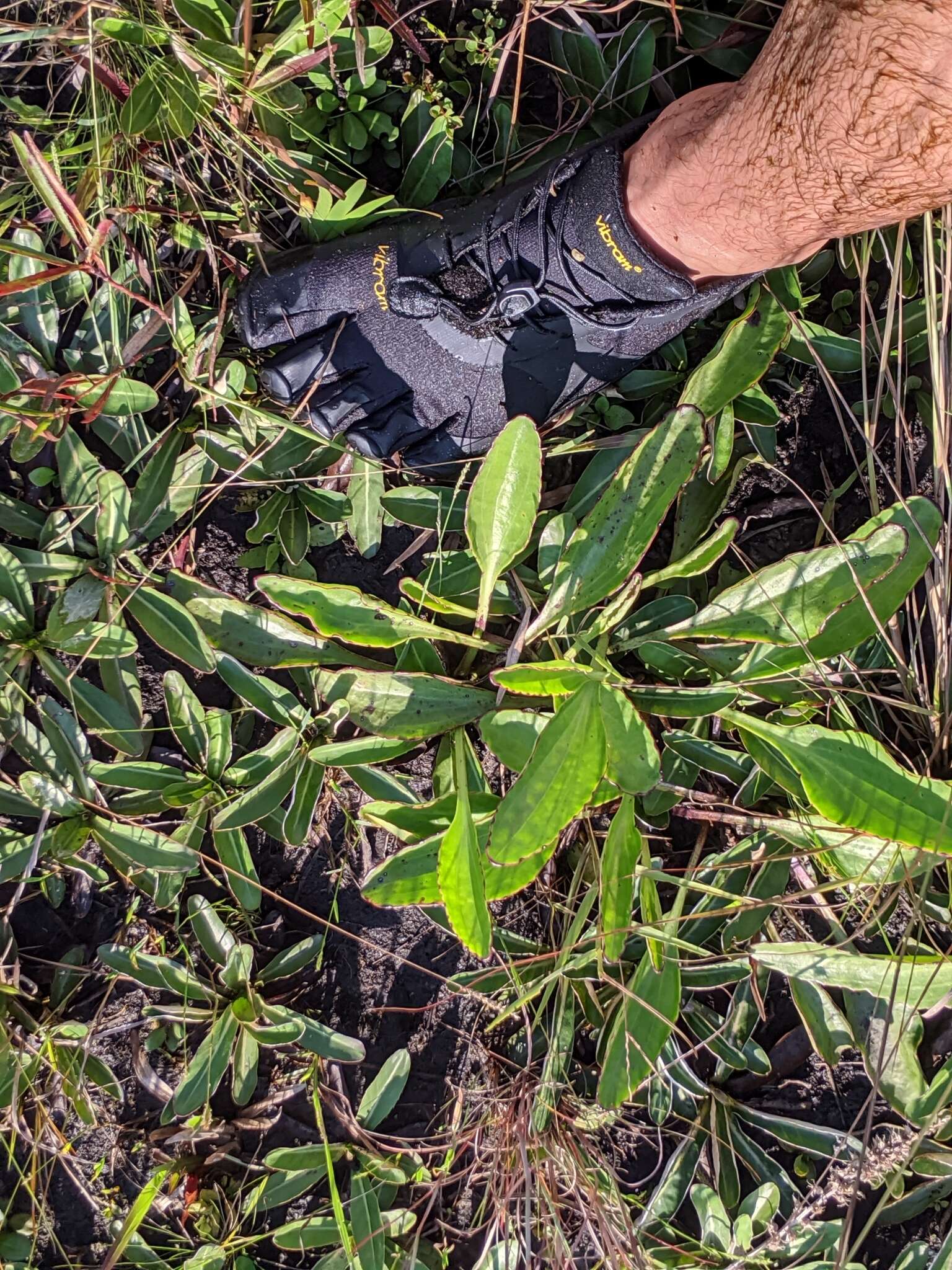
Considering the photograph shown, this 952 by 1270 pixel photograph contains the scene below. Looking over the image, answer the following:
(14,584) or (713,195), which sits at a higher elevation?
(713,195)

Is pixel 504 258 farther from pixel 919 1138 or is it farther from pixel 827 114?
pixel 919 1138

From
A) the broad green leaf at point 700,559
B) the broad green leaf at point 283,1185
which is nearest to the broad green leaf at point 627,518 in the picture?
the broad green leaf at point 700,559

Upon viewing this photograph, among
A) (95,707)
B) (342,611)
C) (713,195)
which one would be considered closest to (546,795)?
(342,611)

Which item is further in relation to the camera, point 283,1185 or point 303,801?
point 283,1185

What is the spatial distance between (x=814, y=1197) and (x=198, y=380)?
5.96ft

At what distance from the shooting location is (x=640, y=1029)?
1358 mm

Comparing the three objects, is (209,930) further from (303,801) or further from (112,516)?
(112,516)

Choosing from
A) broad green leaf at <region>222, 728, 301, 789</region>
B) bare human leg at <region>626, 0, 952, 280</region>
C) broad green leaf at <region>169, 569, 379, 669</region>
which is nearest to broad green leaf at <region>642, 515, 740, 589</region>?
bare human leg at <region>626, 0, 952, 280</region>

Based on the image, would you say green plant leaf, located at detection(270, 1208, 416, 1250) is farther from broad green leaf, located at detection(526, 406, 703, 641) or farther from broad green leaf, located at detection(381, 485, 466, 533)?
broad green leaf, located at detection(381, 485, 466, 533)

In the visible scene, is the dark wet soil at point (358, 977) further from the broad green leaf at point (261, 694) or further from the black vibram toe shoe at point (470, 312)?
the black vibram toe shoe at point (470, 312)

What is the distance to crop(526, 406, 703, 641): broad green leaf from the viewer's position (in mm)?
1287

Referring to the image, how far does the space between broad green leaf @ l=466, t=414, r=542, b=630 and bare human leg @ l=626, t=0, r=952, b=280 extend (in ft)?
1.30

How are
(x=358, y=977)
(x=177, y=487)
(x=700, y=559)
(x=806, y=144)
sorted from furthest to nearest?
(x=358, y=977), (x=177, y=487), (x=700, y=559), (x=806, y=144)

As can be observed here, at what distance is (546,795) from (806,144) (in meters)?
0.92
